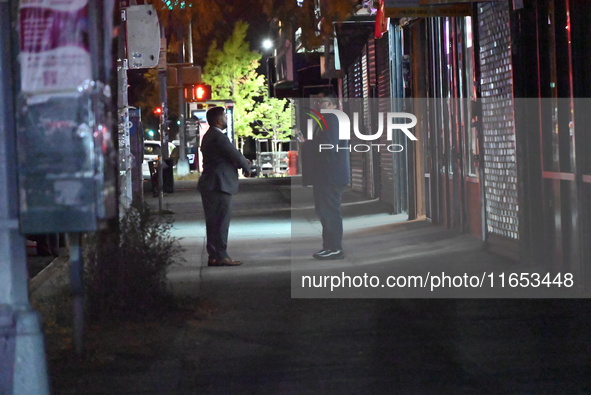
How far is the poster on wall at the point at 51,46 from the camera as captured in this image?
221 inches

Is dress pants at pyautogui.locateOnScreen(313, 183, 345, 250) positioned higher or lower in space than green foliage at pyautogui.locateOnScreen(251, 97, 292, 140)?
lower

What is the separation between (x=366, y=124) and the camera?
82.0 ft

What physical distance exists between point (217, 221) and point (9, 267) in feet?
23.4

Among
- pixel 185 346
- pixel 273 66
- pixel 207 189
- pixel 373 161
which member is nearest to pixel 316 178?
pixel 207 189

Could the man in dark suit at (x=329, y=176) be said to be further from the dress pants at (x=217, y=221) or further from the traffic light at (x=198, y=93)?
the traffic light at (x=198, y=93)

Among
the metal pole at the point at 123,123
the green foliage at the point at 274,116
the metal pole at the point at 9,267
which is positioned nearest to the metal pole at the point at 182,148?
the green foliage at the point at 274,116

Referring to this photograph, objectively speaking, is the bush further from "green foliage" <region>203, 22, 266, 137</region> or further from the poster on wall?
"green foliage" <region>203, 22, 266, 137</region>

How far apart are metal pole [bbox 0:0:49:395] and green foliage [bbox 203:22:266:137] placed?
55.1 metres

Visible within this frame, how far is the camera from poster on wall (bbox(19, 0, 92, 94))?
18.4 ft

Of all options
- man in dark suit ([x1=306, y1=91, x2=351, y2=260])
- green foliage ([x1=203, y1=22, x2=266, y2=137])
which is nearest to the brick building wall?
man in dark suit ([x1=306, y1=91, x2=351, y2=260])

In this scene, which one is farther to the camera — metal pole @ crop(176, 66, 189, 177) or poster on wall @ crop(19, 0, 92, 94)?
metal pole @ crop(176, 66, 189, 177)

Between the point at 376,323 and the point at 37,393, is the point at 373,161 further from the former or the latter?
the point at 37,393

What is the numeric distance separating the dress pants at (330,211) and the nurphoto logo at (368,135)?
45 centimetres

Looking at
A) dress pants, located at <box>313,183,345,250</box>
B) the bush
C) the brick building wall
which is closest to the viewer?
the bush
